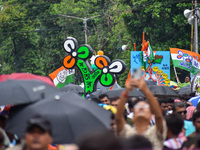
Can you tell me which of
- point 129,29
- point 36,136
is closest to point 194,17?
point 129,29

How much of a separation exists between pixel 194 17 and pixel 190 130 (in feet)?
39.8

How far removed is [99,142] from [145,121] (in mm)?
1958

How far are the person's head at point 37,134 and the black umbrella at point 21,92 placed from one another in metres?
1.34

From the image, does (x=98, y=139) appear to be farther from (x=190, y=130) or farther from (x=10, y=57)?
(x=10, y=57)

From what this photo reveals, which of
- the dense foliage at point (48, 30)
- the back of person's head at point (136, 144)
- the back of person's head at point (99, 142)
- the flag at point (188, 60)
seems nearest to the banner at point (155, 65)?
the flag at point (188, 60)

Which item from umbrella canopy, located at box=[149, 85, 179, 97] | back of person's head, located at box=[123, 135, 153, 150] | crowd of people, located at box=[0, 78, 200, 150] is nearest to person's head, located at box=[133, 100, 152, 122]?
crowd of people, located at box=[0, 78, 200, 150]

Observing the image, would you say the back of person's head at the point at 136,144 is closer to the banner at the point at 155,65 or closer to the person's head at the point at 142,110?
the person's head at the point at 142,110

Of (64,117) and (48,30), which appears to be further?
(48,30)

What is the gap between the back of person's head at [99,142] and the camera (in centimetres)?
270

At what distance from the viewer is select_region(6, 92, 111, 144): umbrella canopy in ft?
16.5

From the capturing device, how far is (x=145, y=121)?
462cm

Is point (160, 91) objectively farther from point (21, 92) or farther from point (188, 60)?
point (21, 92)

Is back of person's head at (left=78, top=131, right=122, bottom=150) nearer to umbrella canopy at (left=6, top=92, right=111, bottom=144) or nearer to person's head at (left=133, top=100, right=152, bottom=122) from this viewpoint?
person's head at (left=133, top=100, right=152, bottom=122)

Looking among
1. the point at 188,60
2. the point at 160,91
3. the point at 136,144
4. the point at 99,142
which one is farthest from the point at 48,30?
the point at 99,142
